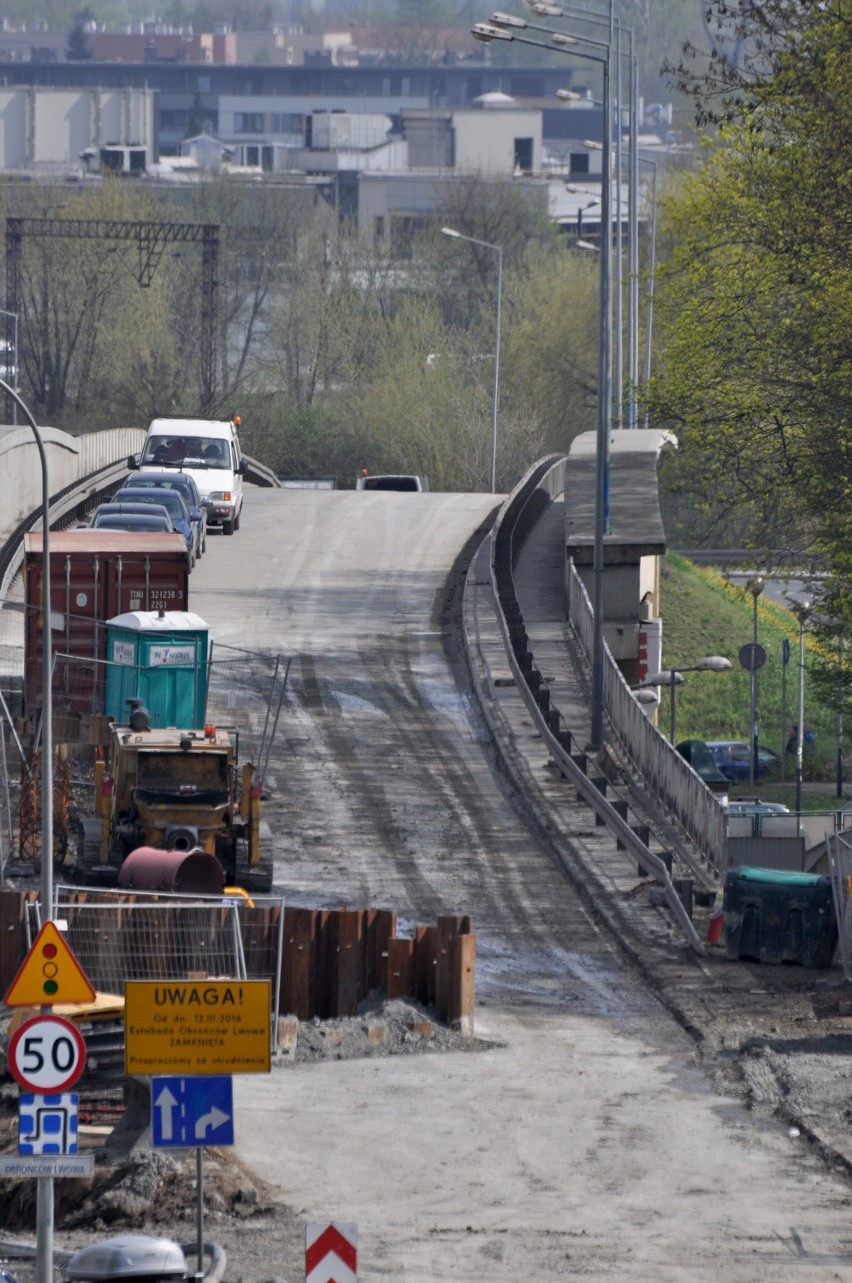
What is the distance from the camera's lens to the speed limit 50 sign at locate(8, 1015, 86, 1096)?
11.9m

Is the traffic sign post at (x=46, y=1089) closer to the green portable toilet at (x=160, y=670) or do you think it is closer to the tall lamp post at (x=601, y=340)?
the green portable toilet at (x=160, y=670)

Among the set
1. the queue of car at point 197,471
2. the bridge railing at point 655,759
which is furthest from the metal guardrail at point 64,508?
the bridge railing at point 655,759

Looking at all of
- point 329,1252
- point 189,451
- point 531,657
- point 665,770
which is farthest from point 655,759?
point 189,451

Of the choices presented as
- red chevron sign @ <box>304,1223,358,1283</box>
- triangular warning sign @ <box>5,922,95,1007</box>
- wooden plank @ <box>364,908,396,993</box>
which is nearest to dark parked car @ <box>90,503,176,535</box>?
wooden plank @ <box>364,908,396,993</box>

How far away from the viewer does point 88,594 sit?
30.0 meters

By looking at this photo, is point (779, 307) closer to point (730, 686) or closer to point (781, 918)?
point (781, 918)

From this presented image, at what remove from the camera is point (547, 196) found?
130375 mm

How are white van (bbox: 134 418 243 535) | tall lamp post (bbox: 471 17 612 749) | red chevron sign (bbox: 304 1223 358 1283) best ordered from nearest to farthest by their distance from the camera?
red chevron sign (bbox: 304 1223 358 1283)
tall lamp post (bbox: 471 17 612 749)
white van (bbox: 134 418 243 535)

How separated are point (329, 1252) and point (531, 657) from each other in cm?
2380

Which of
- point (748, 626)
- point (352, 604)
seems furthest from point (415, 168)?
point (352, 604)

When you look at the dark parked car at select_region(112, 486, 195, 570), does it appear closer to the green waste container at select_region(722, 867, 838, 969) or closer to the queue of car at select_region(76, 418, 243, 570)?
the queue of car at select_region(76, 418, 243, 570)

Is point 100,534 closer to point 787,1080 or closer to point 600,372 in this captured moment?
point 600,372

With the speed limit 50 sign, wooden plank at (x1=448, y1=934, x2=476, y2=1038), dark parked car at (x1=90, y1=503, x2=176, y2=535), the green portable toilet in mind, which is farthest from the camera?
dark parked car at (x1=90, y1=503, x2=176, y2=535)

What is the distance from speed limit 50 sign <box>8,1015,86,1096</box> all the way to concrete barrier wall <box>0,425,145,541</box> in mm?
28346
